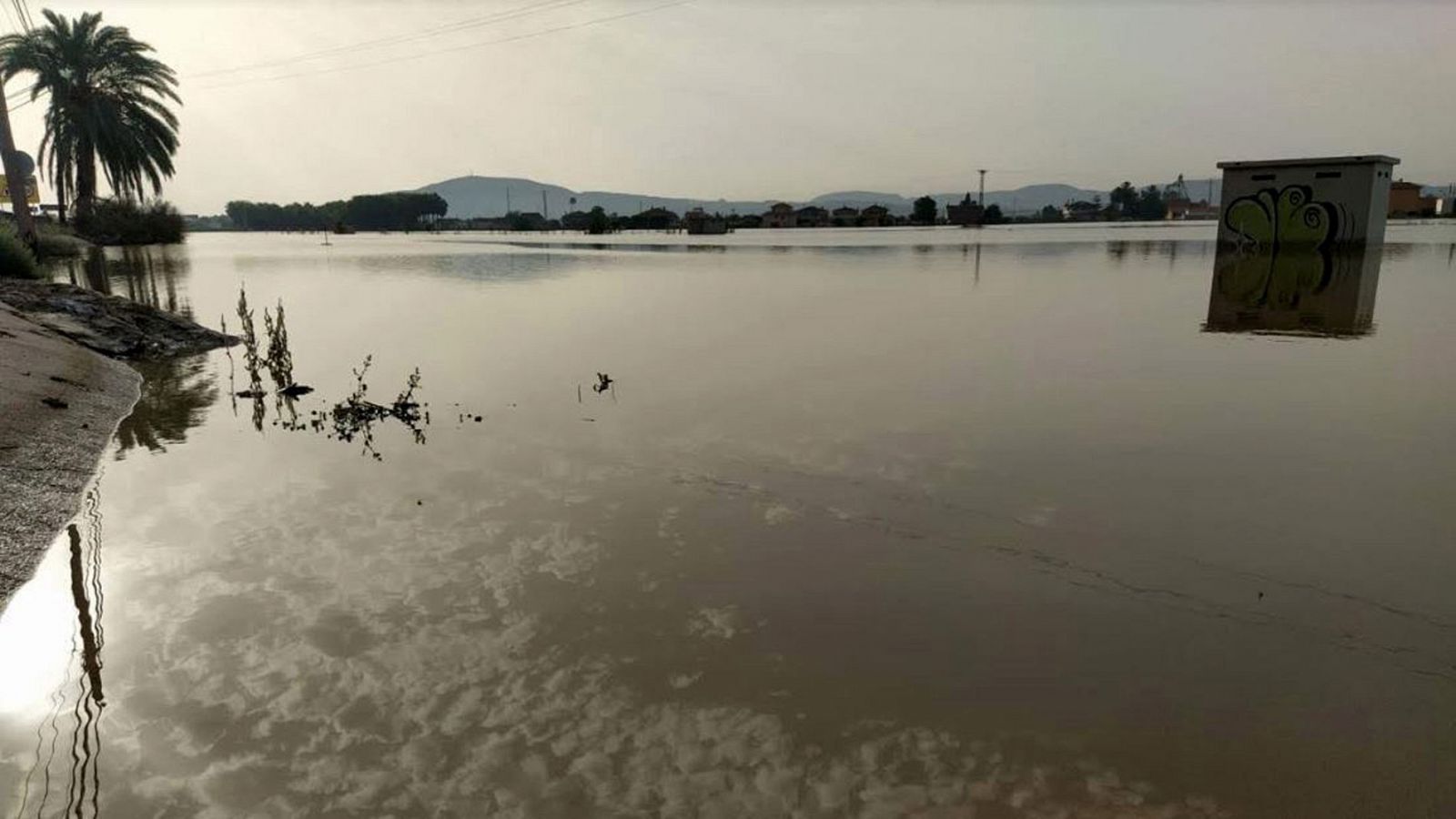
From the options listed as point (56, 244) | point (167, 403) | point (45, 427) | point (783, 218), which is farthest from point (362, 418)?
point (783, 218)

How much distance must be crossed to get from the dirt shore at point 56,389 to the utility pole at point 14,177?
10.4 meters

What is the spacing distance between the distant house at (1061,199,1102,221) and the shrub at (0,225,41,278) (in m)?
184

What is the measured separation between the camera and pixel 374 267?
129 feet

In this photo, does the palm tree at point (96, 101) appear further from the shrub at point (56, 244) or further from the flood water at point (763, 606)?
the flood water at point (763, 606)

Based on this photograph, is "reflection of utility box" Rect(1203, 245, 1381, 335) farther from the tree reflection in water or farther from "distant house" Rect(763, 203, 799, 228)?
"distant house" Rect(763, 203, 799, 228)

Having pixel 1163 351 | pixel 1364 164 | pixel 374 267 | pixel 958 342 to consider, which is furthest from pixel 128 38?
pixel 1364 164

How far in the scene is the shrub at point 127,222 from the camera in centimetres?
5084

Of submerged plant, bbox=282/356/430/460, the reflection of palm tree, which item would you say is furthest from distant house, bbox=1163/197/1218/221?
submerged plant, bbox=282/356/430/460

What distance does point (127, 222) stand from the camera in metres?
55.3

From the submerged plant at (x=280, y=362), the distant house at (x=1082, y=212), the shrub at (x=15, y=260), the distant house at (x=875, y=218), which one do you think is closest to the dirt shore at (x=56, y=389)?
the submerged plant at (x=280, y=362)

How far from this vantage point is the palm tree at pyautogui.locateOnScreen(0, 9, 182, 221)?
42.5 metres

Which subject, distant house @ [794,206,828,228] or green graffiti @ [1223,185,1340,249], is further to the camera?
distant house @ [794,206,828,228]

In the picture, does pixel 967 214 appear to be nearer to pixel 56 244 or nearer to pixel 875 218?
pixel 875 218

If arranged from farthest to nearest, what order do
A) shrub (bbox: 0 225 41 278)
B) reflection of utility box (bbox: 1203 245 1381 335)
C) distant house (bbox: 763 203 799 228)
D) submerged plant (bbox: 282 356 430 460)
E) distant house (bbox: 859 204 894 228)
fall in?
1. distant house (bbox: 763 203 799 228)
2. distant house (bbox: 859 204 894 228)
3. shrub (bbox: 0 225 41 278)
4. reflection of utility box (bbox: 1203 245 1381 335)
5. submerged plant (bbox: 282 356 430 460)
